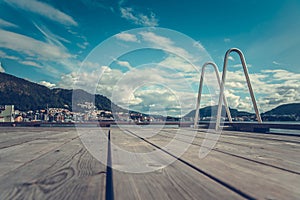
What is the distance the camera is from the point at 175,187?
1658mm

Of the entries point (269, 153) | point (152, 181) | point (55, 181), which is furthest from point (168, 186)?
point (269, 153)

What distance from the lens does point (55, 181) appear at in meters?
1.80

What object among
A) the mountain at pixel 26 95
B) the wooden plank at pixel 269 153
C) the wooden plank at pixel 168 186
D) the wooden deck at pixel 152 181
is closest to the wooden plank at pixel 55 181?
the wooden deck at pixel 152 181

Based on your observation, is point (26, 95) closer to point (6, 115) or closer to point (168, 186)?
point (6, 115)

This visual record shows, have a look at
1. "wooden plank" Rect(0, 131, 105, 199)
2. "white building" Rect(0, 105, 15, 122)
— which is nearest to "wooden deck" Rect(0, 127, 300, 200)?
"wooden plank" Rect(0, 131, 105, 199)

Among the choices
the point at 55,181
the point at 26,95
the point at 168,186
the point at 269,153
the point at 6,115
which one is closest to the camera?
the point at 168,186

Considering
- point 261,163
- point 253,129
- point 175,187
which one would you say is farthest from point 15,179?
point 253,129

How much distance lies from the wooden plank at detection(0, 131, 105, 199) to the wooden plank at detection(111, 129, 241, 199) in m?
0.17

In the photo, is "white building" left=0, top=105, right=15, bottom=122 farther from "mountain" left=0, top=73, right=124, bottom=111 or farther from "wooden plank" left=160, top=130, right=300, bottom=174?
"wooden plank" left=160, top=130, right=300, bottom=174

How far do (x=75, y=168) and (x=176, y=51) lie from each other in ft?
18.5

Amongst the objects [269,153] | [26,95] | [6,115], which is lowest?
[269,153]

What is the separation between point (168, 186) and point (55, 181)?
939 mm

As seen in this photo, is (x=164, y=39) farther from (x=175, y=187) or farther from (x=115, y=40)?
(x=175, y=187)

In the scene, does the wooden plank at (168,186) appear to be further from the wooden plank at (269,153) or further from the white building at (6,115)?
the white building at (6,115)
